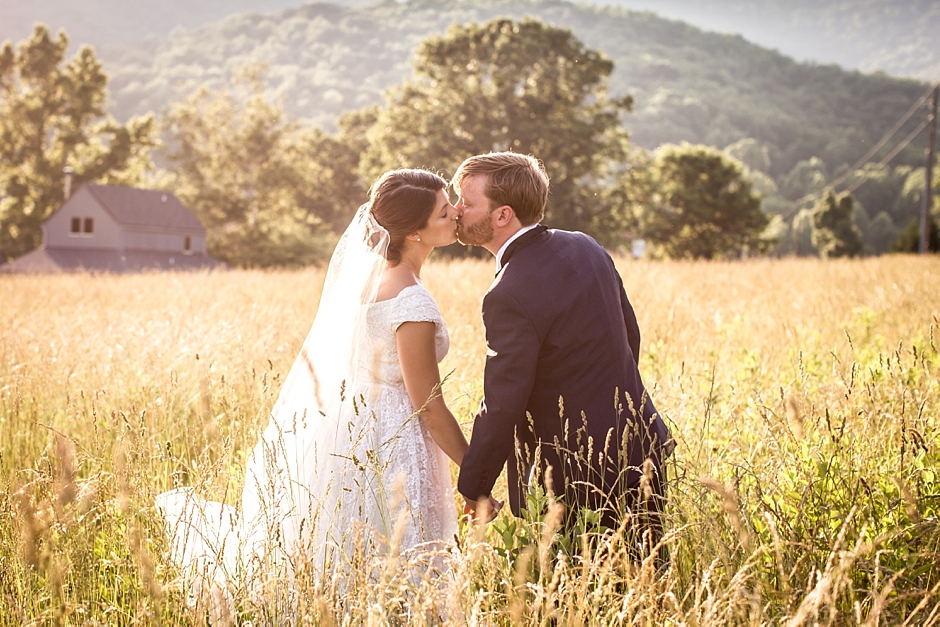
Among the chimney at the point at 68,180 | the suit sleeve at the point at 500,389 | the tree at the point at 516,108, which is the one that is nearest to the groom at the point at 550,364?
the suit sleeve at the point at 500,389

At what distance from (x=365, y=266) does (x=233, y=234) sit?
168 feet

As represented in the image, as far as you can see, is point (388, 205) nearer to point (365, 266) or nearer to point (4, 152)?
point (365, 266)

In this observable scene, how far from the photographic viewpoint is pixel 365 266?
10.8ft

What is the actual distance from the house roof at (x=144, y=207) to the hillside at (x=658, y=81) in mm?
10730

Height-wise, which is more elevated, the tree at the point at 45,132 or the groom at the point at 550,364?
the tree at the point at 45,132

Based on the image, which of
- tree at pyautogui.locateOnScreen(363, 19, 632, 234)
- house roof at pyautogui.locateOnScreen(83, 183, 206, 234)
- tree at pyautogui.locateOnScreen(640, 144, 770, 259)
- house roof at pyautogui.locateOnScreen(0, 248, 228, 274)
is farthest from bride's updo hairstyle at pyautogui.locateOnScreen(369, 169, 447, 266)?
house roof at pyautogui.locateOnScreen(83, 183, 206, 234)

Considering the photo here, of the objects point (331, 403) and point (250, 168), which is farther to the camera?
point (250, 168)

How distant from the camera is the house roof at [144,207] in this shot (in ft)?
145

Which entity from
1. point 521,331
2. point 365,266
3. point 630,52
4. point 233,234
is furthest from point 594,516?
point 630,52

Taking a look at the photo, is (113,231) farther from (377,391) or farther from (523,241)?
(523,241)

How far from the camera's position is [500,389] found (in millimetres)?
2719

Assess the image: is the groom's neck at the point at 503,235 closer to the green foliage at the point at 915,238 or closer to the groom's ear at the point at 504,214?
the groom's ear at the point at 504,214

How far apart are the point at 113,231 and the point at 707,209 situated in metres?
37.9

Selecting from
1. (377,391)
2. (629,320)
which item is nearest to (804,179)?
(629,320)
